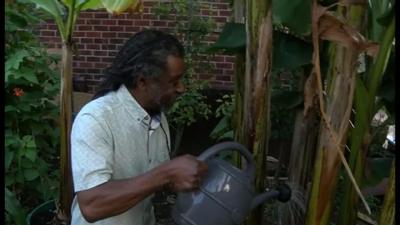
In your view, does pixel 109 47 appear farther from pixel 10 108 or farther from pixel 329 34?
pixel 329 34

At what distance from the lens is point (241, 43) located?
2859 millimetres

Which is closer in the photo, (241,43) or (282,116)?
(241,43)

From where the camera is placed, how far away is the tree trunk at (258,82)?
245cm

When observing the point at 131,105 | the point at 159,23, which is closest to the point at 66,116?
the point at 131,105

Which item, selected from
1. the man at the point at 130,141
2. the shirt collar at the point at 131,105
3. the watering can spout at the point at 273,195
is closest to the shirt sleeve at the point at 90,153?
the man at the point at 130,141

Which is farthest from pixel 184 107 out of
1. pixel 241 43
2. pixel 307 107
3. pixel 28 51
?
pixel 307 107

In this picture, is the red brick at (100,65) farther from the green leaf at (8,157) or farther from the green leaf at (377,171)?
the green leaf at (377,171)

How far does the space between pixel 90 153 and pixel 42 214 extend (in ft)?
7.56

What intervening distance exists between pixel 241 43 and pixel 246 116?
1.39 ft

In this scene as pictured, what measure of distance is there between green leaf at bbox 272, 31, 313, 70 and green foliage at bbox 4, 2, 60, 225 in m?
1.65

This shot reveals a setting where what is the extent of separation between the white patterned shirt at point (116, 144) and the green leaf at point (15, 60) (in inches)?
60.9

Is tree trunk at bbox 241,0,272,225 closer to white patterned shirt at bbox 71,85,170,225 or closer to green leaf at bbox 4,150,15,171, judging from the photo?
white patterned shirt at bbox 71,85,170,225

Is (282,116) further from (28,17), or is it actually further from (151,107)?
(151,107)

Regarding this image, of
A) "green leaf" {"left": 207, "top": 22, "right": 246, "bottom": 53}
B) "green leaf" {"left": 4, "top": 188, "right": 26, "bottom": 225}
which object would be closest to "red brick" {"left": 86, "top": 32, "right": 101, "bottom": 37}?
"green leaf" {"left": 4, "top": 188, "right": 26, "bottom": 225}
